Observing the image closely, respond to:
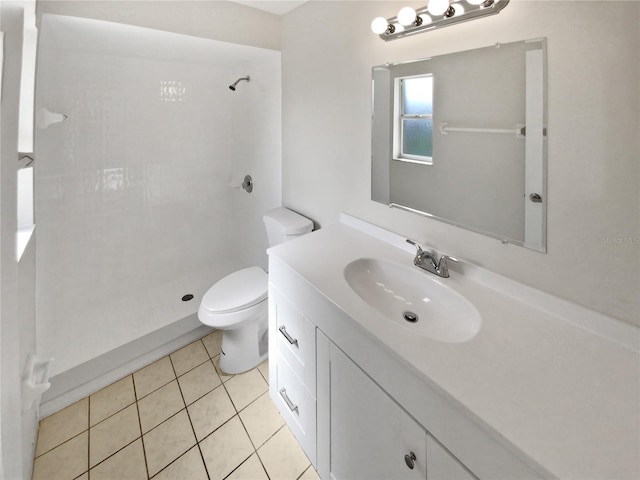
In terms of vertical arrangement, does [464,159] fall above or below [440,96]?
below

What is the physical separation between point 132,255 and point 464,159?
2.49 m

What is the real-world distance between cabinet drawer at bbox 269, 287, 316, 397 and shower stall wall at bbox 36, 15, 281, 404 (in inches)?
38.4

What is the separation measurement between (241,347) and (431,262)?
1.27 meters

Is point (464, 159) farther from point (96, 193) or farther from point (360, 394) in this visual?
point (96, 193)

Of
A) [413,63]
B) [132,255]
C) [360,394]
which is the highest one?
[413,63]

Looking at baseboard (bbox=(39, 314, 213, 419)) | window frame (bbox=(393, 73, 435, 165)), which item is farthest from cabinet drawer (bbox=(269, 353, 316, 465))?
window frame (bbox=(393, 73, 435, 165))

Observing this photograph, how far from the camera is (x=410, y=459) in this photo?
83cm

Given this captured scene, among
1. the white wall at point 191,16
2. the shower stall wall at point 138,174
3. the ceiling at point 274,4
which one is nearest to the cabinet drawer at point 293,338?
the shower stall wall at point 138,174

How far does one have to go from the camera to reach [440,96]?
3.93 feet

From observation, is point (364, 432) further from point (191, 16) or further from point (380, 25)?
point (191, 16)

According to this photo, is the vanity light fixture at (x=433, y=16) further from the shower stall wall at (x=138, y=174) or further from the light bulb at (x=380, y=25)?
the shower stall wall at (x=138, y=174)

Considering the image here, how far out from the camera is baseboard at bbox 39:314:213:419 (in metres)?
1.63

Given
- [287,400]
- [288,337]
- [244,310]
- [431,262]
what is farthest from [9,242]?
[431,262]

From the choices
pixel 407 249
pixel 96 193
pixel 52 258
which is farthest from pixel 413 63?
pixel 52 258
